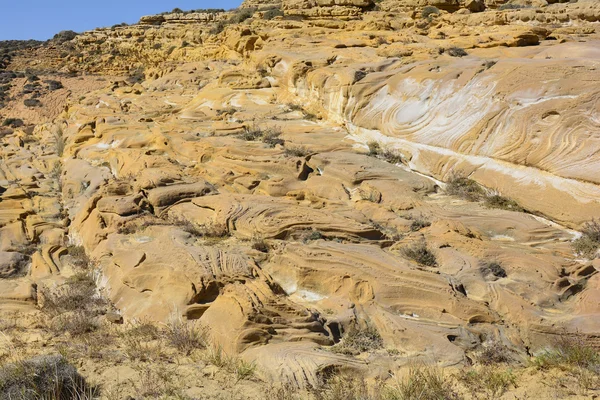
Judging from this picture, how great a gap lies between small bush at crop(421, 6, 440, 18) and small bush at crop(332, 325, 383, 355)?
68.0 ft

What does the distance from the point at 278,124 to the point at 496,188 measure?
634 cm

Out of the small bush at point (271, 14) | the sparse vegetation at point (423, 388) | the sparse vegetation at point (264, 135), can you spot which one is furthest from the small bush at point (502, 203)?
the small bush at point (271, 14)

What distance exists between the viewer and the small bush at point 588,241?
23.5 ft

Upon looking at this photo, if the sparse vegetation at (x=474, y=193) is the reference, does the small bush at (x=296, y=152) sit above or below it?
above

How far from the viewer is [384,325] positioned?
19.3ft

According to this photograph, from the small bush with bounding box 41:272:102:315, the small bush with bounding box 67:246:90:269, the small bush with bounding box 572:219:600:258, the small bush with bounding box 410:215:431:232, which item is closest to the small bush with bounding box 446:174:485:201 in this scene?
the small bush with bounding box 410:215:431:232

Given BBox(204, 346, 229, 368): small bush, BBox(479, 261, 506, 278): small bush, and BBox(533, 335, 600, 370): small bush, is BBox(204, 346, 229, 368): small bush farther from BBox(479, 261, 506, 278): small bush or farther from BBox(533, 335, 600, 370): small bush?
BBox(479, 261, 506, 278): small bush

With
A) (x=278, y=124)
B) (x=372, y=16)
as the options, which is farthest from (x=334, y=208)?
(x=372, y=16)

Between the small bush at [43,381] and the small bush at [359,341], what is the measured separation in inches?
103

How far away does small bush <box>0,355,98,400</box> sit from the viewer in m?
4.30

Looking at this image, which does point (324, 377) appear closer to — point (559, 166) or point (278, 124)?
point (559, 166)

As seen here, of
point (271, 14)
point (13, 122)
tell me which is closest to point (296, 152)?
point (271, 14)

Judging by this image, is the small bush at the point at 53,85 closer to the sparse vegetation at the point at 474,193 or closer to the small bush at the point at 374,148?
the small bush at the point at 374,148

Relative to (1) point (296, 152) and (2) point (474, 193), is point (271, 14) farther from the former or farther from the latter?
(2) point (474, 193)
